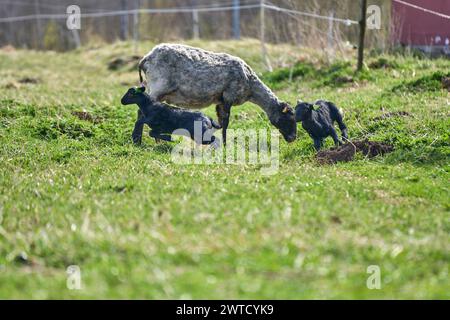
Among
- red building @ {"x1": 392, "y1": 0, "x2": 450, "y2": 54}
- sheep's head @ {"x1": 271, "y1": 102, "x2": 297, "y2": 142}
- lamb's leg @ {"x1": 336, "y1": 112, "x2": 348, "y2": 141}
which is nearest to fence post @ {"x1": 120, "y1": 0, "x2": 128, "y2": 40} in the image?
red building @ {"x1": 392, "y1": 0, "x2": 450, "y2": 54}

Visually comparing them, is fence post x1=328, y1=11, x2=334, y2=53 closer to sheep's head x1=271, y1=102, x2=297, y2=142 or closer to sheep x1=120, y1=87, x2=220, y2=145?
sheep's head x1=271, y1=102, x2=297, y2=142

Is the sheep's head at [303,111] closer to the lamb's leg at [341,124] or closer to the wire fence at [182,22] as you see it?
the lamb's leg at [341,124]

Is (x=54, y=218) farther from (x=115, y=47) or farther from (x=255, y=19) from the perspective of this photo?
(x=255, y=19)

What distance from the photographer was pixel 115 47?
76.7 feet

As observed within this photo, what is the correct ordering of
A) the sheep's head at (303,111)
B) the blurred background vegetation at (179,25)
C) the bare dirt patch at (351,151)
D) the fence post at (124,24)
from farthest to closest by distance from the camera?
the fence post at (124,24) < the blurred background vegetation at (179,25) < the sheep's head at (303,111) < the bare dirt patch at (351,151)

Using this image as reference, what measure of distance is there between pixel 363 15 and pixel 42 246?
1060 cm

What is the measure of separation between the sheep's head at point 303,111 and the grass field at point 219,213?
49cm

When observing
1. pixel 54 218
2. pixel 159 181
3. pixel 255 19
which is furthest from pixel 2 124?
pixel 255 19

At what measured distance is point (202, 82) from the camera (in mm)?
11000

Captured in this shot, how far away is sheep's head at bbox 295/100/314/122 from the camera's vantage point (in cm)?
1009

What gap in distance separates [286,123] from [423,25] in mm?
7495

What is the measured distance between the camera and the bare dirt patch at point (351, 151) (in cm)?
952

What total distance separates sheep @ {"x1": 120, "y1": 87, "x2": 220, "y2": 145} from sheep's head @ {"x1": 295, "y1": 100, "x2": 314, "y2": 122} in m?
1.32

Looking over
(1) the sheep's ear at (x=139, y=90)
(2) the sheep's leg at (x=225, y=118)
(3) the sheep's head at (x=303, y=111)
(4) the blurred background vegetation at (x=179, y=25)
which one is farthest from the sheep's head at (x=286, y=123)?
(4) the blurred background vegetation at (x=179, y=25)
